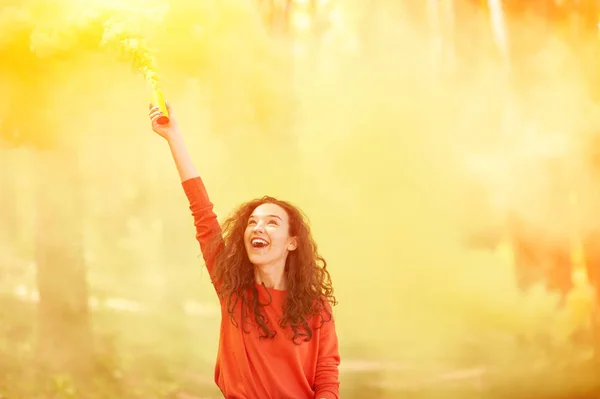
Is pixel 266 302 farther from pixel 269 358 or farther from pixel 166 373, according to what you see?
pixel 166 373

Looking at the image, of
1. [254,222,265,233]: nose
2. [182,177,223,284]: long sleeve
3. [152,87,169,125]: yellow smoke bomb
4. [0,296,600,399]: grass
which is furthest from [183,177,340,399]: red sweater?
[0,296,600,399]: grass

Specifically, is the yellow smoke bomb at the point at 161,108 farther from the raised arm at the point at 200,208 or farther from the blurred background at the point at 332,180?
the blurred background at the point at 332,180

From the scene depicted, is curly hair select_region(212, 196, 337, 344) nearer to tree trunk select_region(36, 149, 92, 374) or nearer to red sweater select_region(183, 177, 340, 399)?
red sweater select_region(183, 177, 340, 399)

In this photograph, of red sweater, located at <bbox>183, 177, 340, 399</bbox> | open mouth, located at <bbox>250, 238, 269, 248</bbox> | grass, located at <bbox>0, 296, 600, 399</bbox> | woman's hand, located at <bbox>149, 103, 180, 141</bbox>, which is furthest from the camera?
grass, located at <bbox>0, 296, 600, 399</bbox>

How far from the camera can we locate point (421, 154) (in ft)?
9.23

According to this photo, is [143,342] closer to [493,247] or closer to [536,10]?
[493,247]

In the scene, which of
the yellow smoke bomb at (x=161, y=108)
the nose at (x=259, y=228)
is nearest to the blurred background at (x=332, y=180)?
the yellow smoke bomb at (x=161, y=108)

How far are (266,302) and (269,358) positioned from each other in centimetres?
15

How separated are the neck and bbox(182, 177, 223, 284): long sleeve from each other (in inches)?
5.0

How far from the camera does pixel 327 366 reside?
73.8 inches

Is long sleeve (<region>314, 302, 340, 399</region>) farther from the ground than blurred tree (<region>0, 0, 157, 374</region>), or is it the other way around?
blurred tree (<region>0, 0, 157, 374</region>)

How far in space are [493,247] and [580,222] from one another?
0.41 meters

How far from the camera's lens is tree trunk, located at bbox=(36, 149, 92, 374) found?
2475mm

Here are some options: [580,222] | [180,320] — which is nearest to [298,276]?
[180,320]
